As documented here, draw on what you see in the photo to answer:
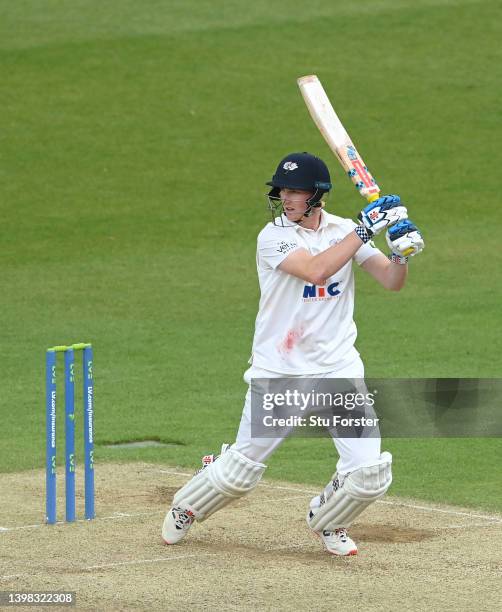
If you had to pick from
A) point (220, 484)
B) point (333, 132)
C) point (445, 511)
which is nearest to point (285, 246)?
point (333, 132)

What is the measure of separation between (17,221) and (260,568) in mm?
11370

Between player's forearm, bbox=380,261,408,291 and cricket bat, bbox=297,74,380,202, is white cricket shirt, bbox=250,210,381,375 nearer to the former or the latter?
player's forearm, bbox=380,261,408,291

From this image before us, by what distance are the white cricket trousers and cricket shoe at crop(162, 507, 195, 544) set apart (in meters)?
0.46

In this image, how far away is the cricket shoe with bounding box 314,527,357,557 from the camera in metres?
6.54

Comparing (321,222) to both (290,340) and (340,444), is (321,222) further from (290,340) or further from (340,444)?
(340,444)

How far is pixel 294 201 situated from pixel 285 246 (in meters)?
0.28

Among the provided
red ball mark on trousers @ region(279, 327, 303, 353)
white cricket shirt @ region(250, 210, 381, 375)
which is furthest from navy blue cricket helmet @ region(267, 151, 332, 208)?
red ball mark on trousers @ region(279, 327, 303, 353)

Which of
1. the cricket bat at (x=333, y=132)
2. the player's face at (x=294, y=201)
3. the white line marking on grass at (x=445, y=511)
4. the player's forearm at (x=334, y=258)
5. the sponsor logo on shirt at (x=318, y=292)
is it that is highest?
the cricket bat at (x=333, y=132)

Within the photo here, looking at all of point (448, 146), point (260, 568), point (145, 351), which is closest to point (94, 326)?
point (145, 351)

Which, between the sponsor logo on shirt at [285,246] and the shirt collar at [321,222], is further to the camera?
the shirt collar at [321,222]

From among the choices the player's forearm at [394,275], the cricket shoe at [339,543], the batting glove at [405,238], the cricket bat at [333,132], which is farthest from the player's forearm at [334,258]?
the cricket shoe at [339,543]

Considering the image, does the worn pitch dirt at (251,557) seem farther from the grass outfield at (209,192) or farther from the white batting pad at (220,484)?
the grass outfield at (209,192)

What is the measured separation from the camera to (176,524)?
667cm

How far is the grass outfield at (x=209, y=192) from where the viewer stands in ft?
33.5
